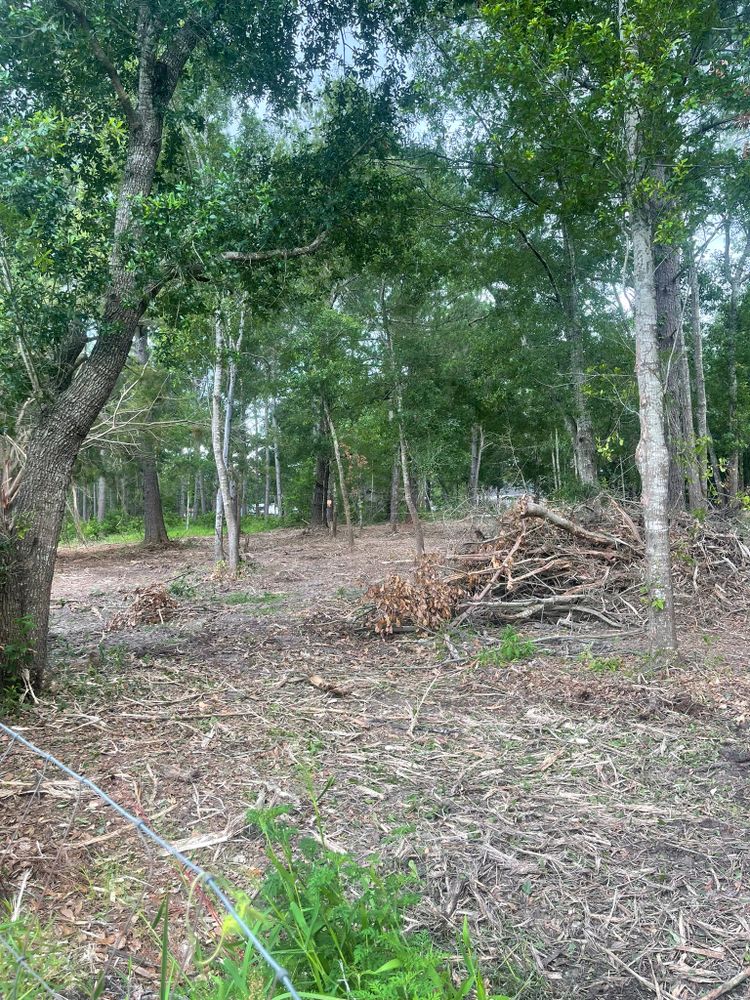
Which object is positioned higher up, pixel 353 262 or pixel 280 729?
pixel 353 262

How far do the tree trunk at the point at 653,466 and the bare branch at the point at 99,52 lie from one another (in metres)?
4.57

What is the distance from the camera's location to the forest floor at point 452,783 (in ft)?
8.15

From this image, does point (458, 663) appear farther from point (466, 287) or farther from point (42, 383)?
point (466, 287)

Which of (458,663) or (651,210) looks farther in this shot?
(458,663)

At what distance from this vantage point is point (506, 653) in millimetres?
5902

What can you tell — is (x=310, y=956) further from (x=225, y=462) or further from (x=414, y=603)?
(x=225, y=462)

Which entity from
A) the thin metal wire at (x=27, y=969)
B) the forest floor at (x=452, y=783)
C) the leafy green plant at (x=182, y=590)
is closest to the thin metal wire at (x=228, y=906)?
the thin metal wire at (x=27, y=969)

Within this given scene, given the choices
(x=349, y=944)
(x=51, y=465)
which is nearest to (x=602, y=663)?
(x=349, y=944)

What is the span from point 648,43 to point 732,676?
16.3 ft

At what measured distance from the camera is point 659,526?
534cm

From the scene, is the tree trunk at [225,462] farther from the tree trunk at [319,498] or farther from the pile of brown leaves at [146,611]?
the tree trunk at [319,498]

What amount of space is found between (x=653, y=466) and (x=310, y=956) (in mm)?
4501

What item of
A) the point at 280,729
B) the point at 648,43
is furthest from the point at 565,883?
the point at 648,43

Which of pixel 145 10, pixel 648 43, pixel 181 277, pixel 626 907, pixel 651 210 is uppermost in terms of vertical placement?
pixel 145 10
